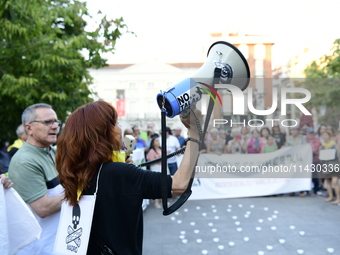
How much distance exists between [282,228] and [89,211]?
185 inches

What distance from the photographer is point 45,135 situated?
2811mm

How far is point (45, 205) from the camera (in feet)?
8.14

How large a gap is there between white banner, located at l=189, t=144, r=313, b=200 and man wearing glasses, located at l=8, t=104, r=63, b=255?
5.61 metres

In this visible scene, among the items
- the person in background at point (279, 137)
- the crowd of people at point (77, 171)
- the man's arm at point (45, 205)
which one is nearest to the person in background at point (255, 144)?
the person in background at point (279, 137)

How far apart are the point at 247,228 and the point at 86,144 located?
4.62 m

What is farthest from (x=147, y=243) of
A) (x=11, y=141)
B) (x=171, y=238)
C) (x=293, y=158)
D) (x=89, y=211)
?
(x=11, y=141)

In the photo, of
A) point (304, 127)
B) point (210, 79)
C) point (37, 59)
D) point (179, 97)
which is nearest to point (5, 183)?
point (179, 97)

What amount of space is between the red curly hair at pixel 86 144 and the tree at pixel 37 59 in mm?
4561

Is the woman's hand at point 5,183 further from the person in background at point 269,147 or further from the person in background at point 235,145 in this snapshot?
the person in background at point 269,147

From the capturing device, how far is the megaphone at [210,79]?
1632 mm

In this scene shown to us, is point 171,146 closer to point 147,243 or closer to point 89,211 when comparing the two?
point 147,243

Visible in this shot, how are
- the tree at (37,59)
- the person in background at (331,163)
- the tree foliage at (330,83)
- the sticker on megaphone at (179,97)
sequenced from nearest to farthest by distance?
the sticker on megaphone at (179,97) → the tree at (37,59) → the person in background at (331,163) → the tree foliage at (330,83)

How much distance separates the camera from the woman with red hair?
64.7 inches

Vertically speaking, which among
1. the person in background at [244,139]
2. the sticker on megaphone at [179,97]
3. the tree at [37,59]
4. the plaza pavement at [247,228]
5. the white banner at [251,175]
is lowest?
the plaza pavement at [247,228]
